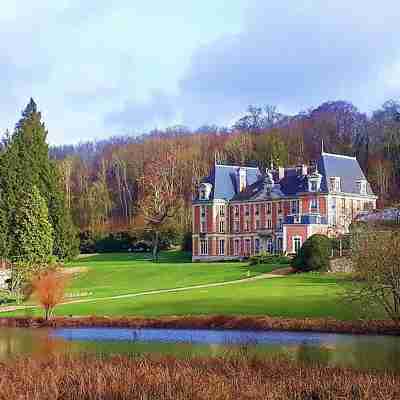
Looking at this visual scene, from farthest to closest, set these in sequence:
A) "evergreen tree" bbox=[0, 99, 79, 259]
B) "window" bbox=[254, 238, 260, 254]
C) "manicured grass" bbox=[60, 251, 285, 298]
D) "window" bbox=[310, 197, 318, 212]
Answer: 1. "window" bbox=[254, 238, 260, 254]
2. "window" bbox=[310, 197, 318, 212]
3. "evergreen tree" bbox=[0, 99, 79, 259]
4. "manicured grass" bbox=[60, 251, 285, 298]

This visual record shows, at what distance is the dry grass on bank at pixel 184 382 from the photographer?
11.5 meters

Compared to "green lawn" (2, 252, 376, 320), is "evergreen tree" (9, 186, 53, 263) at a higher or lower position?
higher

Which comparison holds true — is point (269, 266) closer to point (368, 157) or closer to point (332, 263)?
point (332, 263)

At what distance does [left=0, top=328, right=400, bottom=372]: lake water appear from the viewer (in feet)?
65.2

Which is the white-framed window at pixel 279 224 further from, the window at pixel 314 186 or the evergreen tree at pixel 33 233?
the evergreen tree at pixel 33 233

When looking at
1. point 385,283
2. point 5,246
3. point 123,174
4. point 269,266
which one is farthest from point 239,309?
point 123,174

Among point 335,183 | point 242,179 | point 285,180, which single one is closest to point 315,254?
point 335,183

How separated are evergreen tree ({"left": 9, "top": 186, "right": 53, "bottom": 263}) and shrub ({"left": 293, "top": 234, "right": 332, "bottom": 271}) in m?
15.4

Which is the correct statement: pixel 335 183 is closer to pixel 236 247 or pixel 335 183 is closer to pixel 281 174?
pixel 281 174

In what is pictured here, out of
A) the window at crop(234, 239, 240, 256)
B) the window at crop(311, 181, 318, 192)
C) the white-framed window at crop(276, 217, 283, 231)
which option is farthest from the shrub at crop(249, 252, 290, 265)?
the window at crop(234, 239, 240, 256)

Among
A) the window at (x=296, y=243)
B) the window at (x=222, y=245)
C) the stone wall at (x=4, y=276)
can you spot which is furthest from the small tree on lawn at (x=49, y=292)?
the window at (x=222, y=245)

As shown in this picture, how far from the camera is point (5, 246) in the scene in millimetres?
49594

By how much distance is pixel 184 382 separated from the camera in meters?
12.0

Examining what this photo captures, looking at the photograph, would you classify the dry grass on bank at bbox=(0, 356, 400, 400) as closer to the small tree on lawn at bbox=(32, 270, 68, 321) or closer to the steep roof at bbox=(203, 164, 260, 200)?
the small tree on lawn at bbox=(32, 270, 68, 321)
